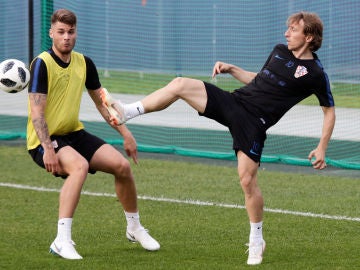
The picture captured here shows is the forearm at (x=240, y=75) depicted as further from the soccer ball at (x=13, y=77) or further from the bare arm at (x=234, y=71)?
the soccer ball at (x=13, y=77)

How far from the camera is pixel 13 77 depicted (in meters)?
8.46

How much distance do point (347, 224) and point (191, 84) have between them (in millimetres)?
2875

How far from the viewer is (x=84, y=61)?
8391mm

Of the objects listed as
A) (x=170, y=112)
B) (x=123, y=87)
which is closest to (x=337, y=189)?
(x=170, y=112)

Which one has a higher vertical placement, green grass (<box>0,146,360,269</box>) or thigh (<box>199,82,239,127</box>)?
thigh (<box>199,82,239,127</box>)

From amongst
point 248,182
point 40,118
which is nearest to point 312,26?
point 248,182

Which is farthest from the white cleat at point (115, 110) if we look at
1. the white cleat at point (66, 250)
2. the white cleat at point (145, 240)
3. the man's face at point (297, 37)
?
the man's face at point (297, 37)

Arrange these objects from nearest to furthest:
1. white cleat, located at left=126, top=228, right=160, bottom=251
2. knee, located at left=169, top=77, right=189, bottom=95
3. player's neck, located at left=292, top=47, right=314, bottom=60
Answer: knee, located at left=169, top=77, right=189, bottom=95
player's neck, located at left=292, top=47, right=314, bottom=60
white cleat, located at left=126, top=228, right=160, bottom=251

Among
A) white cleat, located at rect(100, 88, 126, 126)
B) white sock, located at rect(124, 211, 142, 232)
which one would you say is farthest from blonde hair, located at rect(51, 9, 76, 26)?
white sock, located at rect(124, 211, 142, 232)

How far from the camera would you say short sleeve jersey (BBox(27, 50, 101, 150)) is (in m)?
7.98

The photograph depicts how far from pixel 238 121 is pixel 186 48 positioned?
12.3 m

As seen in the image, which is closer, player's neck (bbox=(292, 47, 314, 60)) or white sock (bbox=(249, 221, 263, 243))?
white sock (bbox=(249, 221, 263, 243))

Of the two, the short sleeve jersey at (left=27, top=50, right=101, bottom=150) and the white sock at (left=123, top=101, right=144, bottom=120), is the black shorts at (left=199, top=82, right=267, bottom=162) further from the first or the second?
the short sleeve jersey at (left=27, top=50, right=101, bottom=150)

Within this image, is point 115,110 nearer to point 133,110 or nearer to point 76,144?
point 133,110
